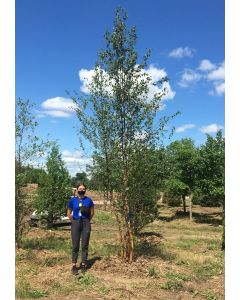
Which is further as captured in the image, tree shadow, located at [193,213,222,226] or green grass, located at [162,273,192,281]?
tree shadow, located at [193,213,222,226]

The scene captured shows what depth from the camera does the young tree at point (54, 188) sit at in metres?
19.9

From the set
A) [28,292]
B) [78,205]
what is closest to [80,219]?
[78,205]

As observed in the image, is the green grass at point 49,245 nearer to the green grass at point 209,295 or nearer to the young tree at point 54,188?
the young tree at point 54,188

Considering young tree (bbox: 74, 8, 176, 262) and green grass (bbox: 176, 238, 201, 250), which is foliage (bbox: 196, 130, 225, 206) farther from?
young tree (bbox: 74, 8, 176, 262)

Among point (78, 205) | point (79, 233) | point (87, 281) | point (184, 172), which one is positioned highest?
point (184, 172)

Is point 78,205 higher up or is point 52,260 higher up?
point 78,205

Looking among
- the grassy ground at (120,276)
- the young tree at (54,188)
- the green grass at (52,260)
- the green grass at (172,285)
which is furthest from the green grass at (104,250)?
the young tree at (54,188)

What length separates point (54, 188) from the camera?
2017cm

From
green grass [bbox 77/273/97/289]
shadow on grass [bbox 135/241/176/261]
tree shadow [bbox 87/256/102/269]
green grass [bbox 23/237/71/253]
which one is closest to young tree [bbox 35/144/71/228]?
green grass [bbox 23/237/71/253]

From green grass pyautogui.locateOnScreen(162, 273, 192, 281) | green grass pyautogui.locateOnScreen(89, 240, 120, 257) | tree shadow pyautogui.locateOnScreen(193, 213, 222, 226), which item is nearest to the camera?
green grass pyautogui.locateOnScreen(162, 273, 192, 281)

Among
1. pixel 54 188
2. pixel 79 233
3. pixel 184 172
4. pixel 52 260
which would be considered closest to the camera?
pixel 79 233

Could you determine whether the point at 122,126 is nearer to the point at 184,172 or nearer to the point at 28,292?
the point at 28,292

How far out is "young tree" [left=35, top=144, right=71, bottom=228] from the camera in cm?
1991
